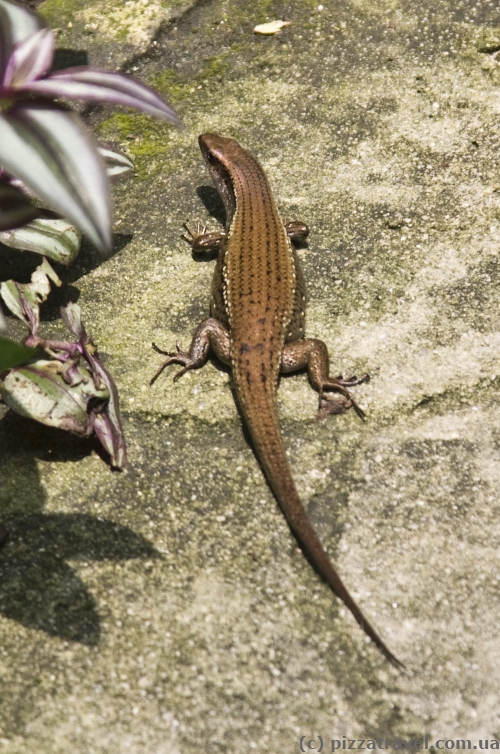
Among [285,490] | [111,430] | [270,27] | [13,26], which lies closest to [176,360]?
[111,430]

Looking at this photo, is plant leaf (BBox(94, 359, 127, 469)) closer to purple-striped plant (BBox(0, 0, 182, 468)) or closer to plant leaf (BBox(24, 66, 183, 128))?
purple-striped plant (BBox(0, 0, 182, 468))

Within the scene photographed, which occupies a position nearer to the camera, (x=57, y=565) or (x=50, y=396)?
(x=57, y=565)

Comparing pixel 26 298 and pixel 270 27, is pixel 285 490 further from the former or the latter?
pixel 270 27

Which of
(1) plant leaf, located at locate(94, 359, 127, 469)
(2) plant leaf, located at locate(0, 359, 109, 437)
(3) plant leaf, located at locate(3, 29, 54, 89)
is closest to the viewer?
(3) plant leaf, located at locate(3, 29, 54, 89)

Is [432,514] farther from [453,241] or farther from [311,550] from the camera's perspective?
[453,241]

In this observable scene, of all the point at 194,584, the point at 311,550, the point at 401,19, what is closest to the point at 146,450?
the point at 194,584

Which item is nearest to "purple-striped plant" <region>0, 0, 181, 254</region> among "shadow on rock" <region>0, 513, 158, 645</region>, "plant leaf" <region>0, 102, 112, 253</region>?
"plant leaf" <region>0, 102, 112, 253</region>

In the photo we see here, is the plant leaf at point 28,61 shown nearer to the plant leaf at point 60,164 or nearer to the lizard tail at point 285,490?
the plant leaf at point 60,164
